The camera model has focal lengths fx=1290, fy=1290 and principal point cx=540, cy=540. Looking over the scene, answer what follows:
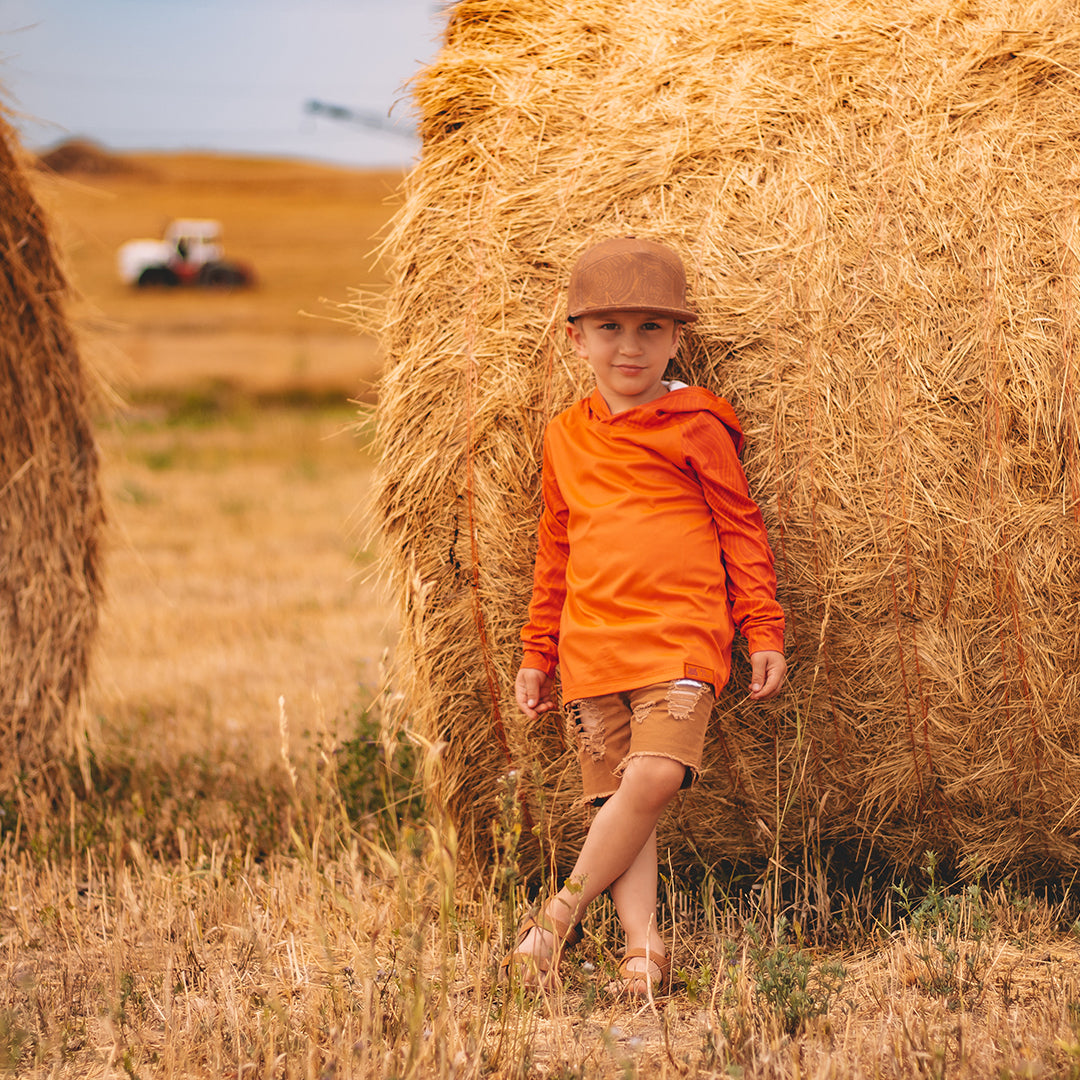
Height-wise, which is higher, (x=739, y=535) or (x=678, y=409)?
(x=678, y=409)

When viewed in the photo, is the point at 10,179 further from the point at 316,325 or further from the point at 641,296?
the point at 316,325

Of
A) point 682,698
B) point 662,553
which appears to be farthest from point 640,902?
point 662,553

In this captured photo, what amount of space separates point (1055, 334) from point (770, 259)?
73 cm

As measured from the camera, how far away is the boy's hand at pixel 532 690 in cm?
345

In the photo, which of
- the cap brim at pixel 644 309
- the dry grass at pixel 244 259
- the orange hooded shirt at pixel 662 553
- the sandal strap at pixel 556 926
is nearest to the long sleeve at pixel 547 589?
the orange hooded shirt at pixel 662 553

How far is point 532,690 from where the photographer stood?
3.45 m

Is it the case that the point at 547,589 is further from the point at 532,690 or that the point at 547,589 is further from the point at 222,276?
the point at 222,276

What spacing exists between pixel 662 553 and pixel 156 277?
4518 centimetres

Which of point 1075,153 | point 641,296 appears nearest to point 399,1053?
point 641,296

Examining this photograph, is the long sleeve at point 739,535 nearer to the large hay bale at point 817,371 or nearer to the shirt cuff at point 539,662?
the large hay bale at point 817,371

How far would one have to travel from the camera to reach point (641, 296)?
Result: 316 cm

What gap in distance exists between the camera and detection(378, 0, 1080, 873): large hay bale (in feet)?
10.7

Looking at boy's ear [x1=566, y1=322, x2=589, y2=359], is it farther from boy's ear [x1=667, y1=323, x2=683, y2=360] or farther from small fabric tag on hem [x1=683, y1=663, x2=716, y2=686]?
small fabric tag on hem [x1=683, y1=663, x2=716, y2=686]

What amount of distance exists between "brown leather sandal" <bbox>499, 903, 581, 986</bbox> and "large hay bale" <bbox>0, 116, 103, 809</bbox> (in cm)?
262
